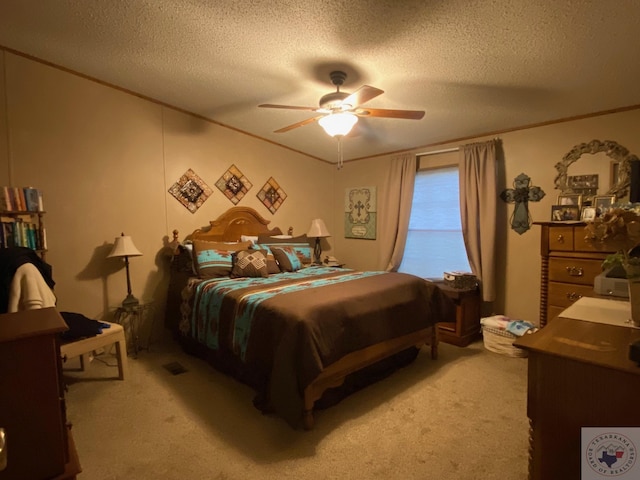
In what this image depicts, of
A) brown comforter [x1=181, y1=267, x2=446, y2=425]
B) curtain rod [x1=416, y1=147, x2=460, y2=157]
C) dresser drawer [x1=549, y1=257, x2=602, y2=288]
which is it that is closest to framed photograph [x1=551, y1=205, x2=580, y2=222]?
dresser drawer [x1=549, y1=257, x2=602, y2=288]

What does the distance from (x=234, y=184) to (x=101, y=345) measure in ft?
7.33

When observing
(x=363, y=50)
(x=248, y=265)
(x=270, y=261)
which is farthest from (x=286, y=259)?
(x=363, y=50)

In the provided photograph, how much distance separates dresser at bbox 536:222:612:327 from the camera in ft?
8.49

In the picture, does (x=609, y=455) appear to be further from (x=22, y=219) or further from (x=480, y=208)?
(x=22, y=219)

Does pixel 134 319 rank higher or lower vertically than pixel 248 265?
lower

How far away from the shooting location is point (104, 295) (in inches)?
125

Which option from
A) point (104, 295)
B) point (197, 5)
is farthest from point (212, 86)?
point (104, 295)

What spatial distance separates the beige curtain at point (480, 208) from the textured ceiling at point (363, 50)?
398 millimetres

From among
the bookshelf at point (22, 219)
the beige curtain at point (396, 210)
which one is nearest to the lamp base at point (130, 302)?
the bookshelf at point (22, 219)

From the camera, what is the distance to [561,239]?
271 centimetres

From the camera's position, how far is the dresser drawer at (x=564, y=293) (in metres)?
2.63

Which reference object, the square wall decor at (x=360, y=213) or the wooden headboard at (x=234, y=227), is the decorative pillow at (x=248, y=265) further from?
the square wall decor at (x=360, y=213)

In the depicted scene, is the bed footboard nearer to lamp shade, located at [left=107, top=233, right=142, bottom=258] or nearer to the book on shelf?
lamp shade, located at [left=107, top=233, right=142, bottom=258]

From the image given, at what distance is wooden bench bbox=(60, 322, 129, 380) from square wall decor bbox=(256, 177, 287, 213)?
2.30m
